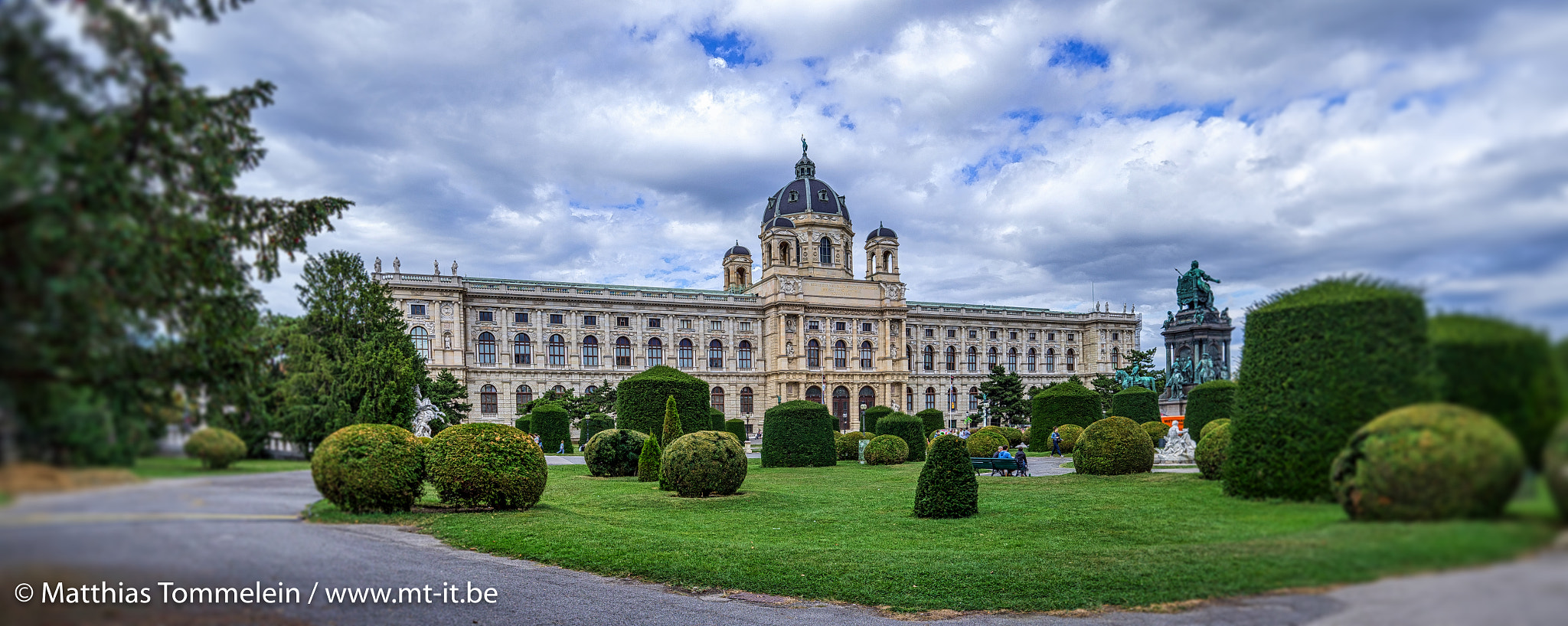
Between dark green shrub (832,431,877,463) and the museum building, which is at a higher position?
the museum building

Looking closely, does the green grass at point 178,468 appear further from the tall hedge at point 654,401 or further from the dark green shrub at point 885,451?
the dark green shrub at point 885,451

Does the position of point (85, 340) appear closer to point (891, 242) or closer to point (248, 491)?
point (248, 491)

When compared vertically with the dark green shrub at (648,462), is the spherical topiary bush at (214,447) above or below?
above

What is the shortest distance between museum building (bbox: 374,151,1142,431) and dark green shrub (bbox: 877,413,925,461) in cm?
2738

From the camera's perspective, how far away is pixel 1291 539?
2.80m

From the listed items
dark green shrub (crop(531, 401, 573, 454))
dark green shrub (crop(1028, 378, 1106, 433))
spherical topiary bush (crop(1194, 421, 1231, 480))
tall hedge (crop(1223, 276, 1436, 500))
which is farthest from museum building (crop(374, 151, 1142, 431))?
tall hedge (crop(1223, 276, 1436, 500))

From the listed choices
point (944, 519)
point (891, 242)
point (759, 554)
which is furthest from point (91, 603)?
point (891, 242)

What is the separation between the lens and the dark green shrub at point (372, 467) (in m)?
8.48

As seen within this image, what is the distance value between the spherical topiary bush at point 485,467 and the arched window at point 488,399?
44.1 metres

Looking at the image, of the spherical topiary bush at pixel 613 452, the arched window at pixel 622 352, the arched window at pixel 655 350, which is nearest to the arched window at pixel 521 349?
the arched window at pixel 622 352

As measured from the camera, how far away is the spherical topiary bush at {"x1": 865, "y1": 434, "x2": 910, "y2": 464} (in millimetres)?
25266

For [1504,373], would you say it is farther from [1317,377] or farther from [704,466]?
[704,466]

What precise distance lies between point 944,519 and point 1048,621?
4.90m

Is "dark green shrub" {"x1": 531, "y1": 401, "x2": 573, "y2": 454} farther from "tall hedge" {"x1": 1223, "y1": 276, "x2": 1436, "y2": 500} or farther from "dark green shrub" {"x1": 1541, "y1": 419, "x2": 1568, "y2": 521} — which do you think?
"dark green shrub" {"x1": 1541, "y1": 419, "x2": 1568, "y2": 521}
